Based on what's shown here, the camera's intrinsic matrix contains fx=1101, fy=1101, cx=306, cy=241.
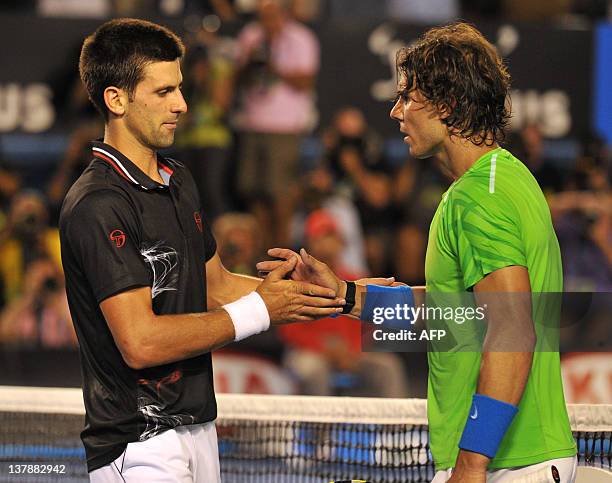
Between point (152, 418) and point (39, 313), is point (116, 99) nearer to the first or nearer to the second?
point (152, 418)

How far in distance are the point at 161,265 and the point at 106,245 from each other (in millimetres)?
232

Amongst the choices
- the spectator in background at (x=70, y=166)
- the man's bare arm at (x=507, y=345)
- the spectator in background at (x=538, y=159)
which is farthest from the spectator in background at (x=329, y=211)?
the man's bare arm at (x=507, y=345)

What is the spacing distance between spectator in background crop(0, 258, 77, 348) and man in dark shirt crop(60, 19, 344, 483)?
467 cm

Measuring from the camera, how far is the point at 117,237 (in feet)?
12.3

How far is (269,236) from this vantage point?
9.37 metres

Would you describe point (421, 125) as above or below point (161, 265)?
above

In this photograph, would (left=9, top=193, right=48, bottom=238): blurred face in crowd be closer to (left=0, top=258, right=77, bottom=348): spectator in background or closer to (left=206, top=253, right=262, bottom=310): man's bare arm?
(left=0, top=258, right=77, bottom=348): spectator in background

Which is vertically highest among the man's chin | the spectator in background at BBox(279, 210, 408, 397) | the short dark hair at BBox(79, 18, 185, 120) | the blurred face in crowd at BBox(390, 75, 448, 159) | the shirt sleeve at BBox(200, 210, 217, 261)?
the short dark hair at BBox(79, 18, 185, 120)

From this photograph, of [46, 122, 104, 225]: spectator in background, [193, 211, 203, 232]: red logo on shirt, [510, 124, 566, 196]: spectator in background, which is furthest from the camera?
[510, 124, 566, 196]: spectator in background

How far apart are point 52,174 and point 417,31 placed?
3391 millimetres

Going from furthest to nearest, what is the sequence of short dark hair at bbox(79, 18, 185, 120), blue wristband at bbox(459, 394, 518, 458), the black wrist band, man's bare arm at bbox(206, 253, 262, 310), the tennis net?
1. the tennis net
2. man's bare arm at bbox(206, 253, 262, 310)
3. the black wrist band
4. short dark hair at bbox(79, 18, 185, 120)
5. blue wristband at bbox(459, 394, 518, 458)

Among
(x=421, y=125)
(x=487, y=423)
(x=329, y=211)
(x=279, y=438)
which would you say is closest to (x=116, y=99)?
(x=421, y=125)

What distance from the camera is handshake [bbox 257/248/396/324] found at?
160 inches

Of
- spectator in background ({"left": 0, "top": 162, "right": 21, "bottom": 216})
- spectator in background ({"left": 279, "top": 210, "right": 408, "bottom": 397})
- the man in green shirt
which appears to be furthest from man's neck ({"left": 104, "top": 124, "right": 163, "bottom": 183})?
spectator in background ({"left": 0, "top": 162, "right": 21, "bottom": 216})
